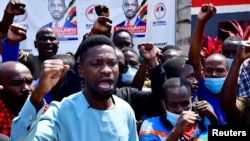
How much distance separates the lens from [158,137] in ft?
11.0

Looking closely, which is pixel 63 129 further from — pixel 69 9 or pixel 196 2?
pixel 196 2

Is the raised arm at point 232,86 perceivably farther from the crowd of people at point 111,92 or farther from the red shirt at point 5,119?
the red shirt at point 5,119

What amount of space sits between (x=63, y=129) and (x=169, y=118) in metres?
1.10

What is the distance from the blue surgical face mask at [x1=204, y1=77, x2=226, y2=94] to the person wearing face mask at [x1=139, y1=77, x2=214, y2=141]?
0.41 m

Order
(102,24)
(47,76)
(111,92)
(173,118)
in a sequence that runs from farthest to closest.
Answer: (102,24) < (173,118) < (111,92) < (47,76)

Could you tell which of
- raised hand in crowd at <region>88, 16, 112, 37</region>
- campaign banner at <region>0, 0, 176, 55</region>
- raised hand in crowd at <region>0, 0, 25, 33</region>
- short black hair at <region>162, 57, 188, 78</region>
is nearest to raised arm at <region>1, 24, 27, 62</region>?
raised hand in crowd at <region>0, 0, 25, 33</region>

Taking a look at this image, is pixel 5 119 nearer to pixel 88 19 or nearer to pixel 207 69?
pixel 207 69

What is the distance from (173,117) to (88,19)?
3.78 metres

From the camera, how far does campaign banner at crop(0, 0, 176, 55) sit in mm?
6902

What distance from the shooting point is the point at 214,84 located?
3986mm

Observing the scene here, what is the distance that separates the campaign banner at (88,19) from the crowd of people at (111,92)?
1.84m

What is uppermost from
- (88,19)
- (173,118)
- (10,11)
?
(10,11)

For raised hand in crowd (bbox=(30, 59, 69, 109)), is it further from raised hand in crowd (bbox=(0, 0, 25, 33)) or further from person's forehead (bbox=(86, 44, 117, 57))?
raised hand in crowd (bbox=(0, 0, 25, 33))

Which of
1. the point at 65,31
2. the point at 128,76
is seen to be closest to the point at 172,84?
the point at 128,76
